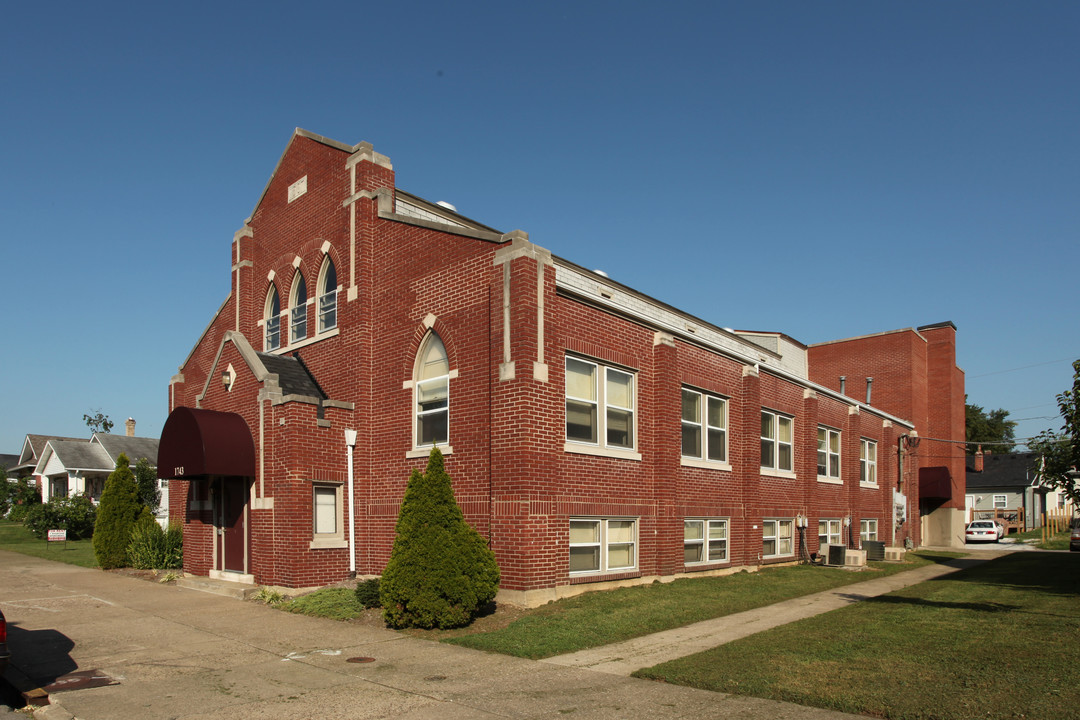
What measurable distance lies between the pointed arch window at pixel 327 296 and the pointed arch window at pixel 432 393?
3.82 metres

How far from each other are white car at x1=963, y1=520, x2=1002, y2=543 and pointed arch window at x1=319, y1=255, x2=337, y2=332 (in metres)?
43.2

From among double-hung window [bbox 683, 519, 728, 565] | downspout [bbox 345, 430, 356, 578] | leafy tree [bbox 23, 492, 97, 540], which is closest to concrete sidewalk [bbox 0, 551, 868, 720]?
downspout [bbox 345, 430, 356, 578]

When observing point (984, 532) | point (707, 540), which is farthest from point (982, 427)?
point (707, 540)

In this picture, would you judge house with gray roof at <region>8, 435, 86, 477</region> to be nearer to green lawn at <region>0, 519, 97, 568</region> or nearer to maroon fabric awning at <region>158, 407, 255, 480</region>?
green lawn at <region>0, 519, 97, 568</region>

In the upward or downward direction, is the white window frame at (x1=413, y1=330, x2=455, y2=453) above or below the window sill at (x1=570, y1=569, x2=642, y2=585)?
above

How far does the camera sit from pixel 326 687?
9.14 m

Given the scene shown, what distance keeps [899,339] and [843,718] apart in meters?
39.2

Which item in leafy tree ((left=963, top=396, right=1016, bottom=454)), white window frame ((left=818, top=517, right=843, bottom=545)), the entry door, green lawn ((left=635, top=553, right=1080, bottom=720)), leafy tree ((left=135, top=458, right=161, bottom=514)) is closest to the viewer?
green lawn ((left=635, top=553, right=1080, bottom=720))

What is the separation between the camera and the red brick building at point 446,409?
48.4 feet

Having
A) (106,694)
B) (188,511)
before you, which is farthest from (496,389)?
(188,511)

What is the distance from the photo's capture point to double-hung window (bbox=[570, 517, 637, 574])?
15727 millimetres

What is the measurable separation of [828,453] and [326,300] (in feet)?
59.2

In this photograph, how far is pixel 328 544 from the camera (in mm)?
16875

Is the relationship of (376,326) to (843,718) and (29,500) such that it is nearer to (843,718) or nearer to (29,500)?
(843,718)
